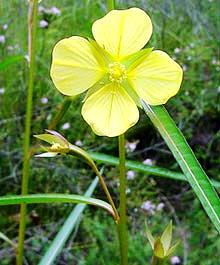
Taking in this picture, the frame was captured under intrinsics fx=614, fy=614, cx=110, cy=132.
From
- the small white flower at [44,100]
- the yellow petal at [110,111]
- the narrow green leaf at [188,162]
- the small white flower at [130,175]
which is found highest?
the yellow petal at [110,111]

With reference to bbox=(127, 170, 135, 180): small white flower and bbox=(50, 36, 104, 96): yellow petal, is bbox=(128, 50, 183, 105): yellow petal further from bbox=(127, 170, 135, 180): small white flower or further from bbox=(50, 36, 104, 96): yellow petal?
bbox=(127, 170, 135, 180): small white flower

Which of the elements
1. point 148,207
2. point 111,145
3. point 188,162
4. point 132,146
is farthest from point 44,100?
point 188,162

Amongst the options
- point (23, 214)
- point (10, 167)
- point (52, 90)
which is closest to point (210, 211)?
point (23, 214)

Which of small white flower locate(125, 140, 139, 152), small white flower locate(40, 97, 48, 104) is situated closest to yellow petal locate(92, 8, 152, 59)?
small white flower locate(125, 140, 139, 152)

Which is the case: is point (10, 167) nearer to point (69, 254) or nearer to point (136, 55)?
point (69, 254)

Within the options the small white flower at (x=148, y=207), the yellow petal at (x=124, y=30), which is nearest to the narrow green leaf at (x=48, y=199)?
the yellow petal at (x=124, y=30)

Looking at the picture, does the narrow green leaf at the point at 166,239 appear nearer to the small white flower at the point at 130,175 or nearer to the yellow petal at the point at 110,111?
the yellow petal at the point at 110,111
